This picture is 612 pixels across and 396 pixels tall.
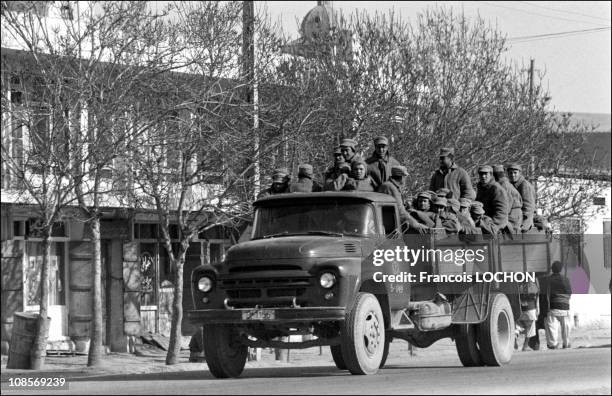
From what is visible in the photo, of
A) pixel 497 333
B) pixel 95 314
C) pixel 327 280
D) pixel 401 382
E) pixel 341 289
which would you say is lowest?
pixel 401 382

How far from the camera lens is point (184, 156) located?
2562 centimetres

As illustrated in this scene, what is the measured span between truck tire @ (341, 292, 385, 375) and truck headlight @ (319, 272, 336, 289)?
1.36ft

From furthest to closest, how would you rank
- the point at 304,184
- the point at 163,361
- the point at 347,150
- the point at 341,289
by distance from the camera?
the point at 163,361 → the point at 347,150 → the point at 304,184 → the point at 341,289

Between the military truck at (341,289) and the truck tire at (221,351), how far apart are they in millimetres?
12

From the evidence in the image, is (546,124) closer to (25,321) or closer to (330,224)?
(25,321)

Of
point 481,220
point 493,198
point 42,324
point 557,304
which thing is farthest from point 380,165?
point 42,324

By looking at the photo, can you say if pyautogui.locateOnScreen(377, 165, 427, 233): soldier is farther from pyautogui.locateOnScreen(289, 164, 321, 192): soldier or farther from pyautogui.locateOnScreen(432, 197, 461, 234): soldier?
pyautogui.locateOnScreen(289, 164, 321, 192): soldier

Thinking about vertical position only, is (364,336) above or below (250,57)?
below

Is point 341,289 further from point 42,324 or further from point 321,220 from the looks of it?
point 42,324

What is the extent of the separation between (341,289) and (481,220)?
3722mm

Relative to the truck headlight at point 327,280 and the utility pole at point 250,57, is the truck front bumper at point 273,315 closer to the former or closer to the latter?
the truck headlight at point 327,280

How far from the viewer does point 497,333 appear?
62.2ft

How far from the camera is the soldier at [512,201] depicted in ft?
65.5

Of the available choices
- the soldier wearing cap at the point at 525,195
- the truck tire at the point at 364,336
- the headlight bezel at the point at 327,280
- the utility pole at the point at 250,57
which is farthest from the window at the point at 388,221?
the utility pole at the point at 250,57
